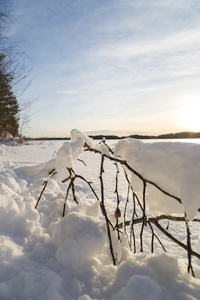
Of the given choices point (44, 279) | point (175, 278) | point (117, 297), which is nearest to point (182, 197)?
point (175, 278)

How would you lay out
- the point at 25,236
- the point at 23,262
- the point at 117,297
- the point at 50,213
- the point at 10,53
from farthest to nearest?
1. the point at 10,53
2. the point at 50,213
3. the point at 25,236
4. the point at 23,262
5. the point at 117,297

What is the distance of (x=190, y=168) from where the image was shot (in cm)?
63

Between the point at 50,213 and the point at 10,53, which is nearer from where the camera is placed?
the point at 50,213

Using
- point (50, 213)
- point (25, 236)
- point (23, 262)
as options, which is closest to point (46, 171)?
point (50, 213)

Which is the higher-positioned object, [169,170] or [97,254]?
[169,170]

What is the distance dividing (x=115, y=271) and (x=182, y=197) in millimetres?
340

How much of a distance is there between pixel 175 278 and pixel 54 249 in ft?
1.43

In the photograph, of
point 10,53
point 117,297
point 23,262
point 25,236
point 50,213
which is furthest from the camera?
point 10,53

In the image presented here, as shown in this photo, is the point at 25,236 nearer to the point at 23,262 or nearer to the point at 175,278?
the point at 23,262

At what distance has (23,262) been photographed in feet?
2.09

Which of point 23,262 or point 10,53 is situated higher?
point 10,53

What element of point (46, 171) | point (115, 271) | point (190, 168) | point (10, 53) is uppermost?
point (10, 53)

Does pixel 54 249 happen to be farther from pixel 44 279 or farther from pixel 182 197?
pixel 182 197

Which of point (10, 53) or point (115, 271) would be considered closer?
point (115, 271)
